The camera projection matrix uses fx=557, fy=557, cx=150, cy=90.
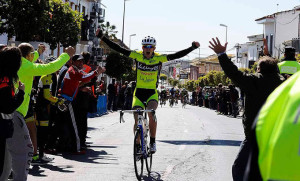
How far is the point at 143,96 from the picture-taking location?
9.13m

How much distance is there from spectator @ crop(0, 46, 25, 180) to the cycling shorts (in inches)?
154

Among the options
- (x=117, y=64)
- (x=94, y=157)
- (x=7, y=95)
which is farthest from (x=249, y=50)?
(x=7, y=95)

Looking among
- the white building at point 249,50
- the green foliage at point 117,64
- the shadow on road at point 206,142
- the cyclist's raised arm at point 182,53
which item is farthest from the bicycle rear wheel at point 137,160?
the white building at point 249,50

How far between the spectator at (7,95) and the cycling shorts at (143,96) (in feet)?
12.8

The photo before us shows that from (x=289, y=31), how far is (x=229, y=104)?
39.2m

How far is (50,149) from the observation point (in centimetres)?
1111

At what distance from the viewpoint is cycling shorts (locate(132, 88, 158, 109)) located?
8.95 metres

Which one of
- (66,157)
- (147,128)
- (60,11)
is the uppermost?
(60,11)

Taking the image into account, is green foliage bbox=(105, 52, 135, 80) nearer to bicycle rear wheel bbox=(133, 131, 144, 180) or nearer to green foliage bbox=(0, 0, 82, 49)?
green foliage bbox=(0, 0, 82, 49)

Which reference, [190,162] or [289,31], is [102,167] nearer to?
[190,162]

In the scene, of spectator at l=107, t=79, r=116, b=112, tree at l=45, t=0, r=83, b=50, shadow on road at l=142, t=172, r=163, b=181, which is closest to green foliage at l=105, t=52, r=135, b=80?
spectator at l=107, t=79, r=116, b=112

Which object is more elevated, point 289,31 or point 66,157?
point 289,31

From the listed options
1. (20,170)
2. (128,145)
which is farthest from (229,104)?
(20,170)

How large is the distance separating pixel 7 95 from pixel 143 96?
4345 mm
